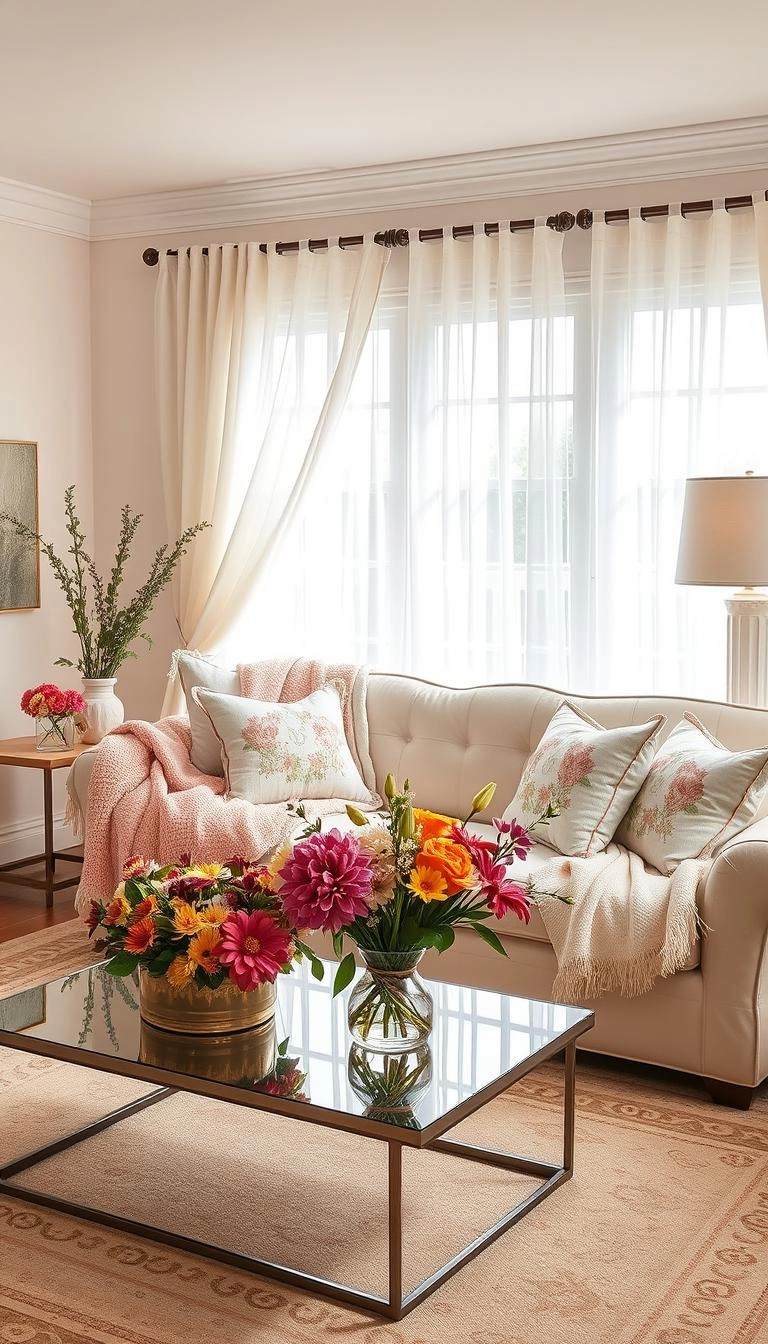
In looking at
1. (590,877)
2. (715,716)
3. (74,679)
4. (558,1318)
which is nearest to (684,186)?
(715,716)

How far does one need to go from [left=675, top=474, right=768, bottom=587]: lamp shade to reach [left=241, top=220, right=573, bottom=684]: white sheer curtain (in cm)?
95

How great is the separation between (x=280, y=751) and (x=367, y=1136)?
6.86ft

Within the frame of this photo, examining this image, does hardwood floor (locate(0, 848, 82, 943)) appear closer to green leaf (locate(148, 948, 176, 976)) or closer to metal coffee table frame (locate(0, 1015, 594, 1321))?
metal coffee table frame (locate(0, 1015, 594, 1321))

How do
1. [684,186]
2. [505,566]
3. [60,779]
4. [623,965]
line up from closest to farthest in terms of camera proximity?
1. [623,965]
2. [684,186]
3. [505,566]
4. [60,779]

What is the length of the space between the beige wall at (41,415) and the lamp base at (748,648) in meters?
2.99

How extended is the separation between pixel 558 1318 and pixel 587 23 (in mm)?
3140

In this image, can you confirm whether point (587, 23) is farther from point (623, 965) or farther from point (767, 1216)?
point (767, 1216)

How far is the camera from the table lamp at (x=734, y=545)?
393 centimetres

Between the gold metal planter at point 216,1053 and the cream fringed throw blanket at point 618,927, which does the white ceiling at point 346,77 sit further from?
the gold metal planter at point 216,1053

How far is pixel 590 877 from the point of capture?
11.7ft

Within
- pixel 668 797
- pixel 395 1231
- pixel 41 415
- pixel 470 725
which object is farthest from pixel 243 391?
pixel 395 1231

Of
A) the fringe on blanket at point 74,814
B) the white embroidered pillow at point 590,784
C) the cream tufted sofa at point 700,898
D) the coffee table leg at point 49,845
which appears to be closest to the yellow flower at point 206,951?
the cream tufted sofa at point 700,898

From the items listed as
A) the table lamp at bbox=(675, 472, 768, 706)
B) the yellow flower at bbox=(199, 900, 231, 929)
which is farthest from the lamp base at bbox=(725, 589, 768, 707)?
the yellow flower at bbox=(199, 900, 231, 929)

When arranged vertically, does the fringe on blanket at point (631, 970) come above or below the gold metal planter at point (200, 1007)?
below
